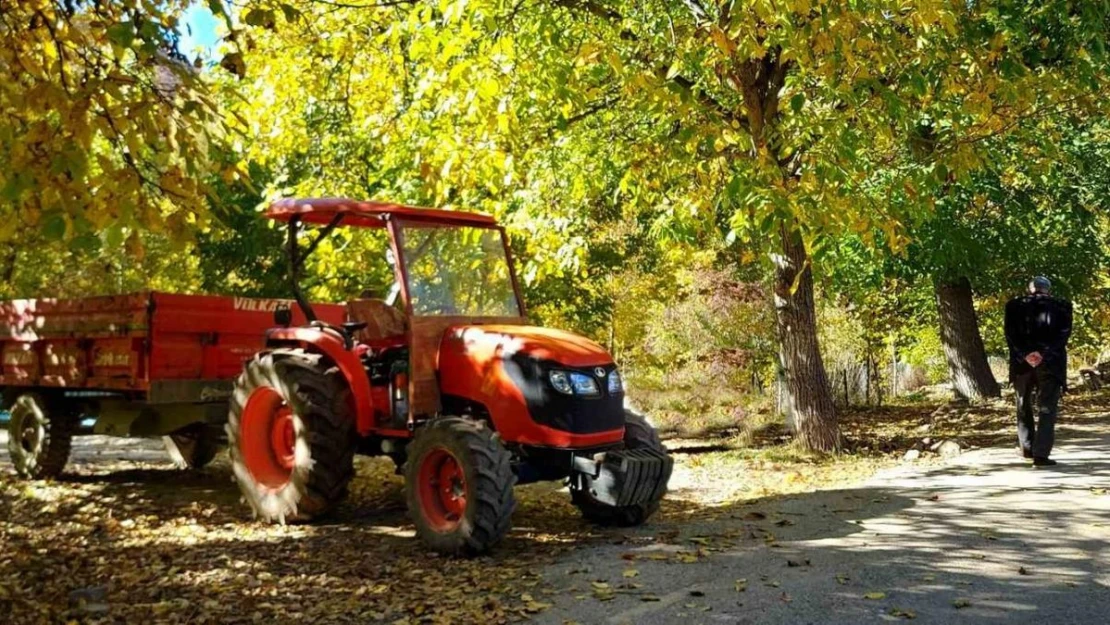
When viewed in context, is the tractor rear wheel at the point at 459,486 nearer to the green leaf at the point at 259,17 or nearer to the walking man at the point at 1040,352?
the green leaf at the point at 259,17

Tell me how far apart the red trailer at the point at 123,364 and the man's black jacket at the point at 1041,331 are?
6863mm

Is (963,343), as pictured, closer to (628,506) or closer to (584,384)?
(628,506)

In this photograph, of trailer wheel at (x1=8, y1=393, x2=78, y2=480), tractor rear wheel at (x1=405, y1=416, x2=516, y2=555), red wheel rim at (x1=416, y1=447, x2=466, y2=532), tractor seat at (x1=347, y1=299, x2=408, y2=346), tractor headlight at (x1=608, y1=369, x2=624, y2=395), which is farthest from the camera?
trailer wheel at (x1=8, y1=393, x2=78, y2=480)

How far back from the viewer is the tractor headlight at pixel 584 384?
655 centimetres

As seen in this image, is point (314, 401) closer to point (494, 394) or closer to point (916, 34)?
point (494, 394)

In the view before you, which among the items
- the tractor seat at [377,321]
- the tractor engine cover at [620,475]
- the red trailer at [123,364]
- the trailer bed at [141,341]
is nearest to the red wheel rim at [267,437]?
the tractor seat at [377,321]

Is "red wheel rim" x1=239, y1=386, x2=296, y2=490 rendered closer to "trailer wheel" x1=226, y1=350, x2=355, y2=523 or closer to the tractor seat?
"trailer wheel" x1=226, y1=350, x2=355, y2=523

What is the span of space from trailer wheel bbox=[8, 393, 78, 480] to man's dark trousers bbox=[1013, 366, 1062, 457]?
9635 mm

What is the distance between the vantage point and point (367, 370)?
23.8 feet

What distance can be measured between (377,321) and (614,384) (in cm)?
194

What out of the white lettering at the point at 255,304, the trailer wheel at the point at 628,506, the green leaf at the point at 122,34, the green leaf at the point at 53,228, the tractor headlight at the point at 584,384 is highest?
the green leaf at the point at 122,34

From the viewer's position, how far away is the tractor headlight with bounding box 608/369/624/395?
22.5ft

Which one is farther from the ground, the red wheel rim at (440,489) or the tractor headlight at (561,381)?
the tractor headlight at (561,381)

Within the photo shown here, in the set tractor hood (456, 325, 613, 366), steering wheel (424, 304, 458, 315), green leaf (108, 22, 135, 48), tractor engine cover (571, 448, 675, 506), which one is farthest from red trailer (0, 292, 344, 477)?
green leaf (108, 22, 135, 48)
